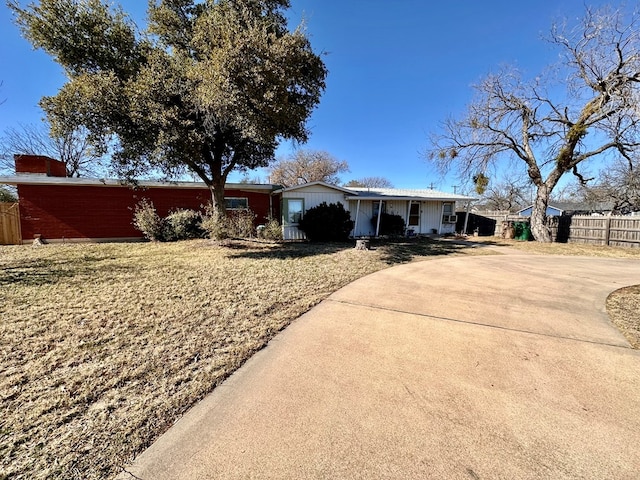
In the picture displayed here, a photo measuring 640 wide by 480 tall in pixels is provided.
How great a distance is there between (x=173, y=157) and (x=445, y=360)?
9273 millimetres

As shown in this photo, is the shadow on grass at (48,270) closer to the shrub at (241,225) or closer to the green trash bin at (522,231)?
the shrub at (241,225)

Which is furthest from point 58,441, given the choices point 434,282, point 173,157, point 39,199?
point 39,199

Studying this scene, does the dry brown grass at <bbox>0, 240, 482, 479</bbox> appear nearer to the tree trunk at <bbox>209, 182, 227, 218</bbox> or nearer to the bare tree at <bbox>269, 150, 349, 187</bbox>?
the tree trunk at <bbox>209, 182, 227, 218</bbox>

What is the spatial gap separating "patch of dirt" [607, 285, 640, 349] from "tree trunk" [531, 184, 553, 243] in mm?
10043

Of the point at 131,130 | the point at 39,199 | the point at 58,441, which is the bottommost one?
the point at 58,441

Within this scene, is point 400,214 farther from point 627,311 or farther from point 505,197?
point 505,197

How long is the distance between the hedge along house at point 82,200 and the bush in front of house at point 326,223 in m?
3.78

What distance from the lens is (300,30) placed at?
743 centimetres

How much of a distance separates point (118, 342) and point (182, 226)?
32.7 feet

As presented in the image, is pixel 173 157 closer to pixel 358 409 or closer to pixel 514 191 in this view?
pixel 358 409

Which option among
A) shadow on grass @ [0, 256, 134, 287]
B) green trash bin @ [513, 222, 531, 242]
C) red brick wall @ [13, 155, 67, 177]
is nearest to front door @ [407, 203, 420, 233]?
green trash bin @ [513, 222, 531, 242]

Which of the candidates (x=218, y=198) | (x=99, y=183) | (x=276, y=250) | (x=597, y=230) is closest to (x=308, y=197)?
(x=276, y=250)

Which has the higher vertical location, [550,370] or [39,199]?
[39,199]

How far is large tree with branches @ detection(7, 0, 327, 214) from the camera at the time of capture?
22.4 feet
